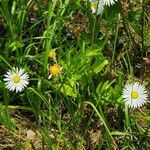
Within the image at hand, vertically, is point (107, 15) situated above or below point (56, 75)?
above

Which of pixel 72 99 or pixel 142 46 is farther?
pixel 142 46

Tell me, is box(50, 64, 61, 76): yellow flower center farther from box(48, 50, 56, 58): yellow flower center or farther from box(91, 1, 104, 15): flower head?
box(91, 1, 104, 15): flower head

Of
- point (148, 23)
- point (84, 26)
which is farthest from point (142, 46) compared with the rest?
point (84, 26)

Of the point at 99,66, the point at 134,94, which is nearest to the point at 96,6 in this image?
the point at 99,66

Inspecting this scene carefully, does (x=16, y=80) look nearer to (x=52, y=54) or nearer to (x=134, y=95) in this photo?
(x=52, y=54)

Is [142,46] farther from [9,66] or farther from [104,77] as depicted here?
[9,66]

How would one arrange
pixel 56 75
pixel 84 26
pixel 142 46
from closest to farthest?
pixel 56 75
pixel 142 46
pixel 84 26

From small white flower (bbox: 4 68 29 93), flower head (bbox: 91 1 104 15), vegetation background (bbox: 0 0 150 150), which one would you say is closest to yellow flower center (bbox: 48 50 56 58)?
vegetation background (bbox: 0 0 150 150)
